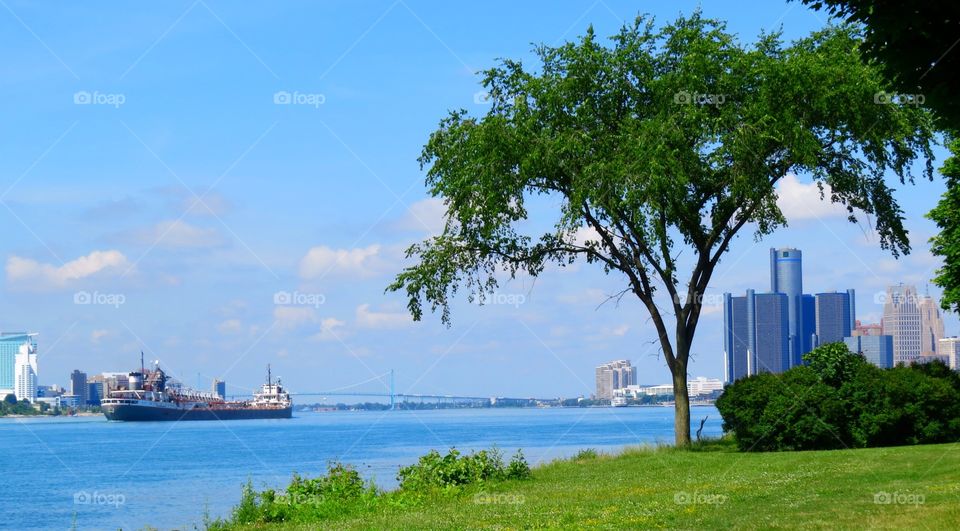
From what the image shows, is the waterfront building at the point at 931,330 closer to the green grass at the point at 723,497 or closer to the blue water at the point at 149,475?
the blue water at the point at 149,475

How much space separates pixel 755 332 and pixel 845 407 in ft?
184

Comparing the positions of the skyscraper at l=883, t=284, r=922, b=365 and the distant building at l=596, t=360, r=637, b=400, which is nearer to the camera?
the skyscraper at l=883, t=284, r=922, b=365

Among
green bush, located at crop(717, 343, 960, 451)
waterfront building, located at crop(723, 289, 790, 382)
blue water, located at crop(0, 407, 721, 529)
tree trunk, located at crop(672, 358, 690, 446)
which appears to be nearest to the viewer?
green bush, located at crop(717, 343, 960, 451)

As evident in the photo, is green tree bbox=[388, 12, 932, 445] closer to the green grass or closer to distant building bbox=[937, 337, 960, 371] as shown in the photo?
the green grass

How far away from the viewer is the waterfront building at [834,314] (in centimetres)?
8444

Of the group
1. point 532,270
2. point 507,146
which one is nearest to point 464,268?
point 532,270

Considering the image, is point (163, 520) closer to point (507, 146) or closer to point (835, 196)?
point (507, 146)

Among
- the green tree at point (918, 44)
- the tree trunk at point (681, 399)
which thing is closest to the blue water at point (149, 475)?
the tree trunk at point (681, 399)

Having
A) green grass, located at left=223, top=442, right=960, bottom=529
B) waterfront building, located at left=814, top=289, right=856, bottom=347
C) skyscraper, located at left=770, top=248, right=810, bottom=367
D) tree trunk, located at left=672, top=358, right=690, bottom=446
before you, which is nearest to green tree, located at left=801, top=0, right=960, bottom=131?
green grass, located at left=223, top=442, right=960, bottom=529

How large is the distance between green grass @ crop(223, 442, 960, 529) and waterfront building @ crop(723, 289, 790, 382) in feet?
175

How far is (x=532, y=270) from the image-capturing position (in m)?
34.4

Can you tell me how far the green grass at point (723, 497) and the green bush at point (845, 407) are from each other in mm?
1851

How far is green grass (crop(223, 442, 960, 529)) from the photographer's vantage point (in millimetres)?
14773

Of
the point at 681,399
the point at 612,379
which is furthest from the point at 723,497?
the point at 612,379
